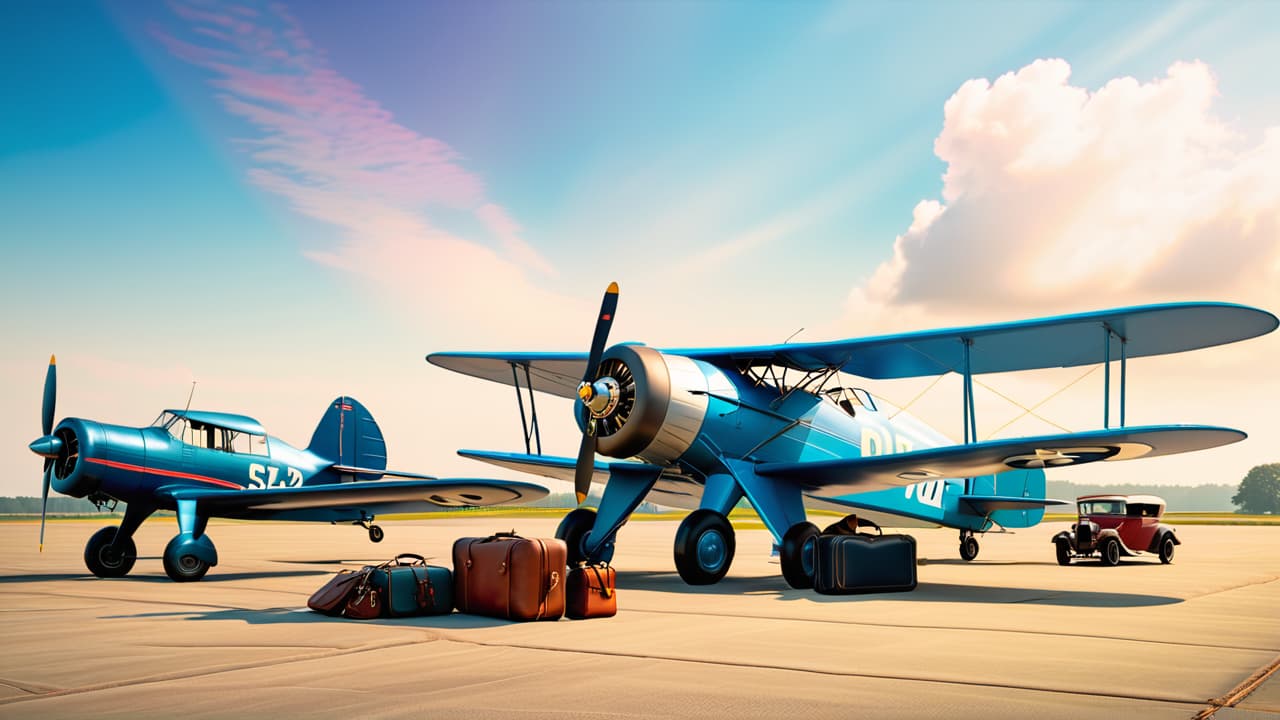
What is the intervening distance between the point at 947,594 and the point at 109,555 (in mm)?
12224

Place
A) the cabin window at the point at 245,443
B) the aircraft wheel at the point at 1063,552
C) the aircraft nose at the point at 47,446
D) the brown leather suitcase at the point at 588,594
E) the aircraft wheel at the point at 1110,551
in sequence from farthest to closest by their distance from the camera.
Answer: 1. the aircraft wheel at the point at 1063,552
2. the aircraft wheel at the point at 1110,551
3. the cabin window at the point at 245,443
4. the aircraft nose at the point at 47,446
5. the brown leather suitcase at the point at 588,594

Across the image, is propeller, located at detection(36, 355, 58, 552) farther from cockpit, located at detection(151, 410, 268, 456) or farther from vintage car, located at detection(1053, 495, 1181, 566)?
vintage car, located at detection(1053, 495, 1181, 566)

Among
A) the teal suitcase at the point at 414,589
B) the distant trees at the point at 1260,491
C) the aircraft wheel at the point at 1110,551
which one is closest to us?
the teal suitcase at the point at 414,589

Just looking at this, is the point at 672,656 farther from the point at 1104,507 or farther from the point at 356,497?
the point at 1104,507

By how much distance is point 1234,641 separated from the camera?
7.45 meters

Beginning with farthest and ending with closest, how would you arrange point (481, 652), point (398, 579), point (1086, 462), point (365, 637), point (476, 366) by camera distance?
1. point (476, 366)
2. point (1086, 462)
3. point (398, 579)
4. point (365, 637)
5. point (481, 652)

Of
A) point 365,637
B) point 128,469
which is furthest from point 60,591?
point 365,637

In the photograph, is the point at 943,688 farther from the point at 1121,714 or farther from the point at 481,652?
the point at 481,652

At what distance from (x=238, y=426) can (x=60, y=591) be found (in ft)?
15.5

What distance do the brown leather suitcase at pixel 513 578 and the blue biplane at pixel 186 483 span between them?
11.8 ft

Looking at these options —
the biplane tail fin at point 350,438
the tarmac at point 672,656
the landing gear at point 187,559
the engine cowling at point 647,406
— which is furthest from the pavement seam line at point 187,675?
the biplane tail fin at point 350,438

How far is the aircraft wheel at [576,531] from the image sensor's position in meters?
13.7

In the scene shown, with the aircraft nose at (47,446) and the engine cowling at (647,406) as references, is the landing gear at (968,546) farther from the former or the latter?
the aircraft nose at (47,446)

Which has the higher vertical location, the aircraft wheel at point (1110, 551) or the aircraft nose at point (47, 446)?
the aircraft nose at point (47, 446)
